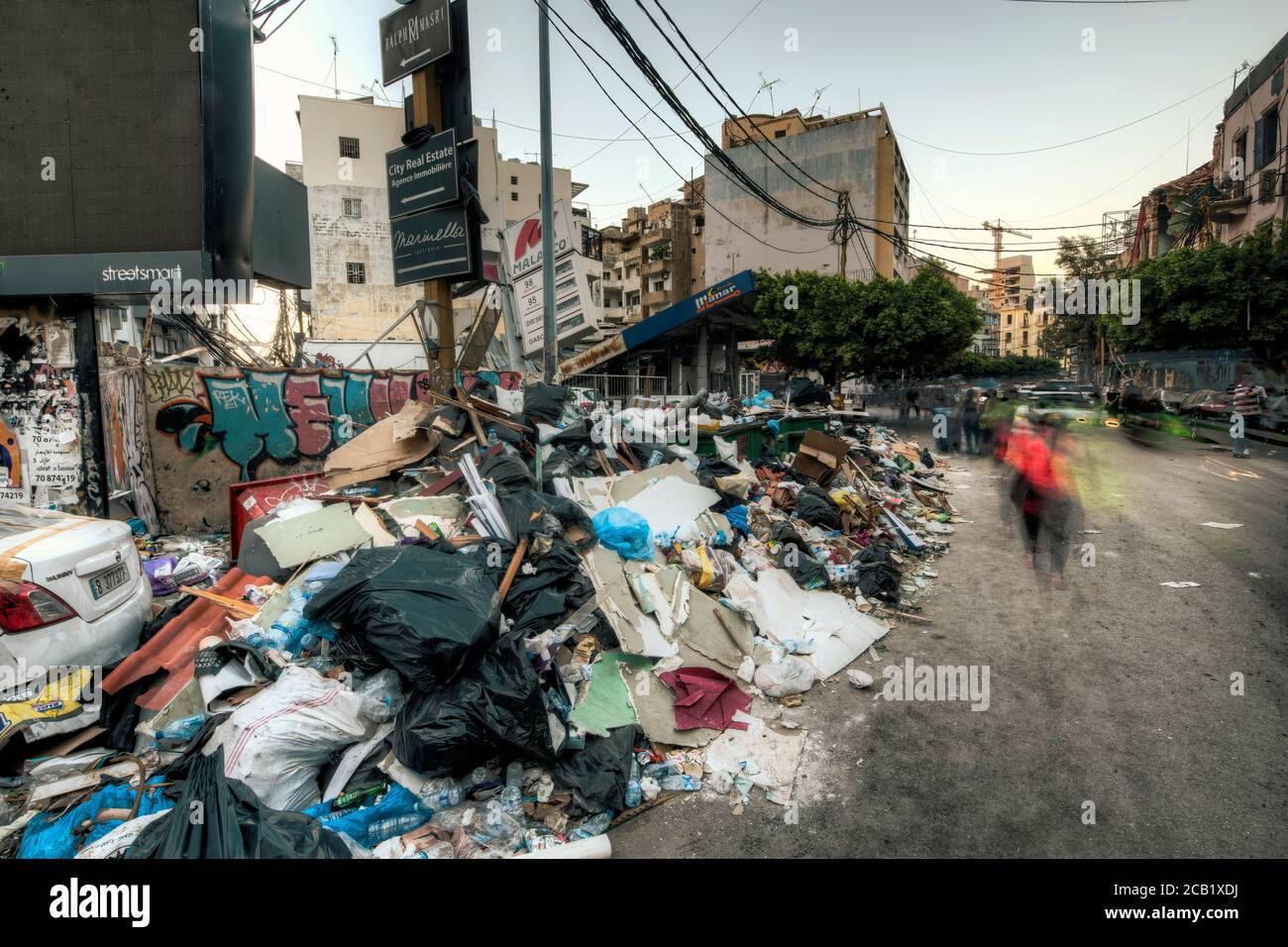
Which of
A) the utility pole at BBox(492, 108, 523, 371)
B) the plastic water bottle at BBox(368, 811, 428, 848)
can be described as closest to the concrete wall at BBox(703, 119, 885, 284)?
the utility pole at BBox(492, 108, 523, 371)

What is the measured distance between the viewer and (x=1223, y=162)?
94.5 feet

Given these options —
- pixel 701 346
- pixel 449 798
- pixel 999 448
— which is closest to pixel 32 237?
pixel 449 798

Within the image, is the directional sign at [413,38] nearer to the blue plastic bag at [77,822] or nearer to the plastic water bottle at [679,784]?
the blue plastic bag at [77,822]

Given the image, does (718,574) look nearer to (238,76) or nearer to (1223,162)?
(238,76)

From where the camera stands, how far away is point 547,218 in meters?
10.3

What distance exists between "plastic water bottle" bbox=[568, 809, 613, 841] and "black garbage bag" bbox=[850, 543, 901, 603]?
393 cm

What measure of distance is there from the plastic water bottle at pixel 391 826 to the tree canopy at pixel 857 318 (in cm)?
2402

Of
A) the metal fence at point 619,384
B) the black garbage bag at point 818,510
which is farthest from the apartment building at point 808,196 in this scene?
the black garbage bag at point 818,510

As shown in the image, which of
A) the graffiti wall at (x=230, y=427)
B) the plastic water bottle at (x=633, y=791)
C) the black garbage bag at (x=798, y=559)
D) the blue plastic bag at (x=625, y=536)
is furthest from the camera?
the graffiti wall at (x=230, y=427)

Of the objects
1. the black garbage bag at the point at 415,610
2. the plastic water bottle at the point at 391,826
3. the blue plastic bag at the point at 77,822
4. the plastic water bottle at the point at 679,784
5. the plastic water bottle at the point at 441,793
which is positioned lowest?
the plastic water bottle at the point at 679,784

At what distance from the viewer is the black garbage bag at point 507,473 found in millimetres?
6020

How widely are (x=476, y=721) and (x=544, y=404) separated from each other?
585cm

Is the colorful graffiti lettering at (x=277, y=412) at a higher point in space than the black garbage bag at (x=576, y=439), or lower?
higher
